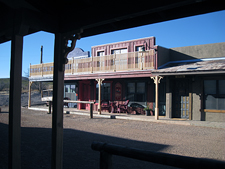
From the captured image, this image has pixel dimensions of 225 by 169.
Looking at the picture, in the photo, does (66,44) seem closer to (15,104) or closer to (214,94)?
(15,104)

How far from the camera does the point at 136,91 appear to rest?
673 inches

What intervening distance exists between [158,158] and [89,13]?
2.58m

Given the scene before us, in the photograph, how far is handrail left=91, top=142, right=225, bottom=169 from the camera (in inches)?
68.7

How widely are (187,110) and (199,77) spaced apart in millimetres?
2259

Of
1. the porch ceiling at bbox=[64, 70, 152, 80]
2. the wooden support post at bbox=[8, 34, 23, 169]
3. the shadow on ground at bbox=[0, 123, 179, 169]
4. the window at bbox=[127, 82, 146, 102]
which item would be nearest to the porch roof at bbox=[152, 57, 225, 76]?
the porch ceiling at bbox=[64, 70, 152, 80]

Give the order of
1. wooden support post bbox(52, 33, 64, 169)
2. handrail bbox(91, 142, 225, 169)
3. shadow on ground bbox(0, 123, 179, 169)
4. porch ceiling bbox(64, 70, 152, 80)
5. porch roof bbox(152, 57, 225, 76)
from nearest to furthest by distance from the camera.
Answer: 1. handrail bbox(91, 142, 225, 169)
2. wooden support post bbox(52, 33, 64, 169)
3. shadow on ground bbox(0, 123, 179, 169)
4. porch roof bbox(152, 57, 225, 76)
5. porch ceiling bbox(64, 70, 152, 80)

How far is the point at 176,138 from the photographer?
29.0ft

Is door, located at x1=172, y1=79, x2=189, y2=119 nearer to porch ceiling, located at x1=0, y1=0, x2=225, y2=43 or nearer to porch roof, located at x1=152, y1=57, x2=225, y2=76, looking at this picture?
porch roof, located at x1=152, y1=57, x2=225, y2=76

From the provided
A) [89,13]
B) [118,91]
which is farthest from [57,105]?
[118,91]

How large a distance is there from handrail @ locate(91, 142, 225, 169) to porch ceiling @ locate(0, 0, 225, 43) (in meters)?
1.83

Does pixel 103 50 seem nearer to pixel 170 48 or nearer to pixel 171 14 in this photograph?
pixel 170 48

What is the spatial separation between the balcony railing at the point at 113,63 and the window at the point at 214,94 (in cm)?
359

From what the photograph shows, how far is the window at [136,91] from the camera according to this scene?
1681 cm

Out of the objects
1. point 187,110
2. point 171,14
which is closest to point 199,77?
point 187,110
